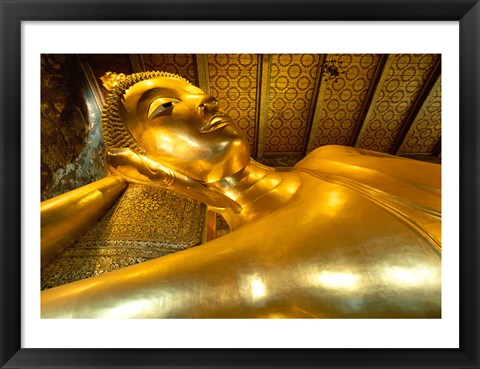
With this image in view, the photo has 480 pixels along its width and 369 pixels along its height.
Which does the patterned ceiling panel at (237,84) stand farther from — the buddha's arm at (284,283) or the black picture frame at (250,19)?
the buddha's arm at (284,283)

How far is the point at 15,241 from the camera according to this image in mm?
855

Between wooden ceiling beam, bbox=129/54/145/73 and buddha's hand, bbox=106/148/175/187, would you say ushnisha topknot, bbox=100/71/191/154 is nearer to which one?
buddha's hand, bbox=106/148/175/187

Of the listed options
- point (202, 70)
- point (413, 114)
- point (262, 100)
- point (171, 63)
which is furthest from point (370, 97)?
point (171, 63)

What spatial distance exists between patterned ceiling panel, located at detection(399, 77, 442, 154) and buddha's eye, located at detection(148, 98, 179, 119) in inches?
82.7

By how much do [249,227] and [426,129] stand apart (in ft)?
8.00

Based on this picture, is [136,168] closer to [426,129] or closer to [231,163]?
[231,163]

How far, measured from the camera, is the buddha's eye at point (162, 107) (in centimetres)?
133

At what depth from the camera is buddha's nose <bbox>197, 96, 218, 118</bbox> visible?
1307 millimetres

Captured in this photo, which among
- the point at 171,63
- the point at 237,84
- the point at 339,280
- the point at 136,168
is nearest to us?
the point at 339,280

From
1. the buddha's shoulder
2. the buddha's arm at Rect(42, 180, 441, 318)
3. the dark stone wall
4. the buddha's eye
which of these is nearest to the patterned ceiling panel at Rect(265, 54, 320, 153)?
the buddha's shoulder

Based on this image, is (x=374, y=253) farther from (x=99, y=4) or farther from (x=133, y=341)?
(x=99, y=4)

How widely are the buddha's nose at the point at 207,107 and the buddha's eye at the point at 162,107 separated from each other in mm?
99

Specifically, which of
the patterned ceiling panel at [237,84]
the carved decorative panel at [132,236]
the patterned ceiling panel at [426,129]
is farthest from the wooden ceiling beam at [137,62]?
the patterned ceiling panel at [426,129]

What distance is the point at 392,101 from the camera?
2852 millimetres
